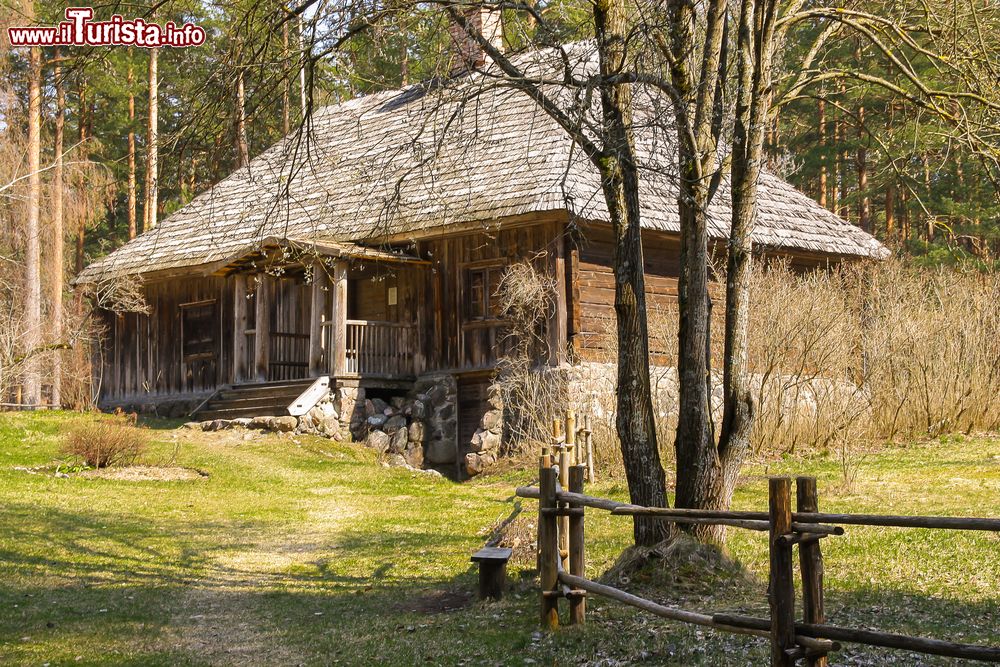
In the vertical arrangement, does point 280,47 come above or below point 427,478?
above

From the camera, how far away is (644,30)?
859 centimetres

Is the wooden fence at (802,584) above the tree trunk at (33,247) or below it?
below

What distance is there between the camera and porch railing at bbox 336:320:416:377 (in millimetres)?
22094

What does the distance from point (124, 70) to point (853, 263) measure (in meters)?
21.8

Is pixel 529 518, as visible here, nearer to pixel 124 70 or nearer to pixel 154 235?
pixel 154 235

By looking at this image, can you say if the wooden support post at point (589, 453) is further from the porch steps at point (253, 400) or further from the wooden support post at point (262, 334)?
the wooden support post at point (262, 334)

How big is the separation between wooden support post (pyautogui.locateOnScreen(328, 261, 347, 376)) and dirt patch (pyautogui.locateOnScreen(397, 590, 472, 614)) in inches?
434

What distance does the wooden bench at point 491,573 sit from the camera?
9.91 m

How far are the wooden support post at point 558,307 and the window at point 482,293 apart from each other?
4.40 feet

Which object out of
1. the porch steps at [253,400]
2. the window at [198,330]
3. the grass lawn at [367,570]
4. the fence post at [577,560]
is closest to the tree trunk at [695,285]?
the grass lawn at [367,570]

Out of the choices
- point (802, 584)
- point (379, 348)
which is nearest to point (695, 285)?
point (802, 584)

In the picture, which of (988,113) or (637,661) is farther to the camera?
(988,113)

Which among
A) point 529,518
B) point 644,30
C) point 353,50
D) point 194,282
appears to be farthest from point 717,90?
point 194,282

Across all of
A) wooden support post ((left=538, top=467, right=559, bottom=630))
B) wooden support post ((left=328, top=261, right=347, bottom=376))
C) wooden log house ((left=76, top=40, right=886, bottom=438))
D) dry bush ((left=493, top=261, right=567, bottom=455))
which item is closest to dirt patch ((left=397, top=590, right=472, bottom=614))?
wooden support post ((left=538, top=467, right=559, bottom=630))
